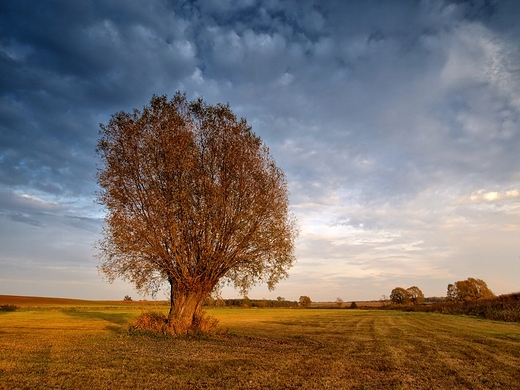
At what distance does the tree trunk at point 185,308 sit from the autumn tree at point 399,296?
14934 centimetres

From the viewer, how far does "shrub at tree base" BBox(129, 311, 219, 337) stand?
21.0 meters

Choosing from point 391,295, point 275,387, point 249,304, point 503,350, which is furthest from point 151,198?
point 391,295

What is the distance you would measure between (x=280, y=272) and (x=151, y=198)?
33.8ft

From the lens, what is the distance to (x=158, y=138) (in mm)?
22109

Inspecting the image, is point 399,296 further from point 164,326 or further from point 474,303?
point 164,326

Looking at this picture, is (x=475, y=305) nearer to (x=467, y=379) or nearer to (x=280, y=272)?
(x=280, y=272)

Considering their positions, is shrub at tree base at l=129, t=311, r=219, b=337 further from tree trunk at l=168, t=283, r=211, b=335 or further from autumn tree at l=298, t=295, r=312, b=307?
autumn tree at l=298, t=295, r=312, b=307

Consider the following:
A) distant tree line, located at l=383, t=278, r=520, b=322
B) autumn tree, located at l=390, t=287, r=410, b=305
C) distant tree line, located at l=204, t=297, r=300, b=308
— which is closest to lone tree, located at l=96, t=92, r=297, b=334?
distant tree line, located at l=383, t=278, r=520, b=322

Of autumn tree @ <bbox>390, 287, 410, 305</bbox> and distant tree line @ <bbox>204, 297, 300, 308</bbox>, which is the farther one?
autumn tree @ <bbox>390, 287, 410, 305</bbox>

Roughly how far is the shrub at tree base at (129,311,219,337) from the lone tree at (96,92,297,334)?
0.44ft

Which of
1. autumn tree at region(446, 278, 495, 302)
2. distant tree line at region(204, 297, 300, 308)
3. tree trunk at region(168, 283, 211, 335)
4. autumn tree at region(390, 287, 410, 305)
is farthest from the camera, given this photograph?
autumn tree at region(390, 287, 410, 305)

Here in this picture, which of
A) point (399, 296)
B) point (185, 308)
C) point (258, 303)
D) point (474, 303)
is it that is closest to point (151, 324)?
point (185, 308)

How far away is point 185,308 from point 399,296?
151 meters

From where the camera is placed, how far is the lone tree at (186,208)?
21.2 meters
